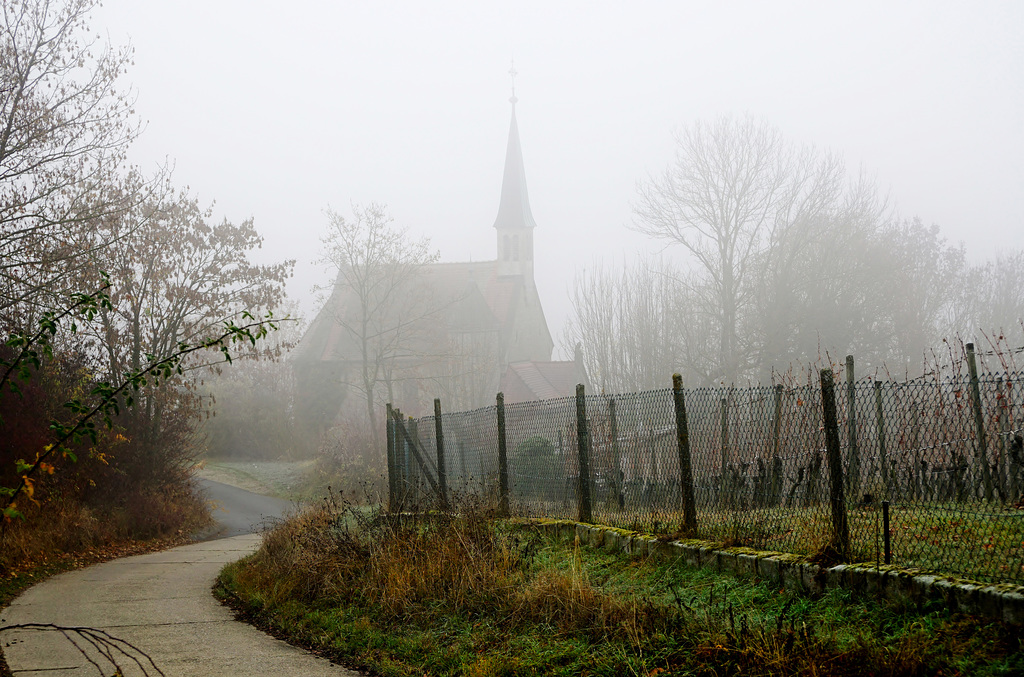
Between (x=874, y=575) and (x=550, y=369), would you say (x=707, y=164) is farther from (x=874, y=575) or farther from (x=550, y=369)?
(x=874, y=575)

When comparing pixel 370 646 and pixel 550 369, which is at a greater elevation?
pixel 550 369

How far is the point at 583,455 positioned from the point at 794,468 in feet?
7.85

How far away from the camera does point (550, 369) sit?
50031 millimetres

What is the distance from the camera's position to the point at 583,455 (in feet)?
30.5

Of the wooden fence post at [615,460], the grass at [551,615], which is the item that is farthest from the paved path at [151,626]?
the wooden fence post at [615,460]

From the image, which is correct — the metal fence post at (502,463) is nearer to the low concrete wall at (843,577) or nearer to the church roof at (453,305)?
the low concrete wall at (843,577)

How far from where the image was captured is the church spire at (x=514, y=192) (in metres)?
66.0

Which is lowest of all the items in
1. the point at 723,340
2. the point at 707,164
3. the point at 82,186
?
the point at 723,340

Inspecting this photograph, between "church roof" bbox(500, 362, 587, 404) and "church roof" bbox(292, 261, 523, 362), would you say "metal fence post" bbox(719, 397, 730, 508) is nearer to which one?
"church roof" bbox(292, 261, 523, 362)

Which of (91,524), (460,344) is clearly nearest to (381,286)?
(460,344)

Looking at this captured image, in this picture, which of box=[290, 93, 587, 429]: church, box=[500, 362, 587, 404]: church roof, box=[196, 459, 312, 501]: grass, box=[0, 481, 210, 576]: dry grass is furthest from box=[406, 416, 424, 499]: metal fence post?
box=[500, 362, 587, 404]: church roof

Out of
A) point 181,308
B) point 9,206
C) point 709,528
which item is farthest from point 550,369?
point 709,528

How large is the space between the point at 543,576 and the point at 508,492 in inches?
154

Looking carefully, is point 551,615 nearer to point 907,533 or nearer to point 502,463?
point 907,533
